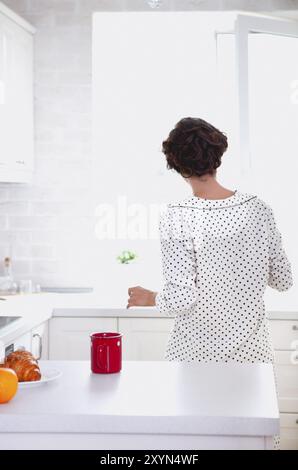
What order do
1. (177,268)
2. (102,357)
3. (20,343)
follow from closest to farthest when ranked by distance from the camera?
(102,357)
(177,268)
(20,343)

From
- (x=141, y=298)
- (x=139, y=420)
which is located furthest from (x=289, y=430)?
(x=139, y=420)

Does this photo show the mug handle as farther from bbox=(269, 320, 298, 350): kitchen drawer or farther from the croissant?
bbox=(269, 320, 298, 350): kitchen drawer

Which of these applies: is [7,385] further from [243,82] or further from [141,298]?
[243,82]

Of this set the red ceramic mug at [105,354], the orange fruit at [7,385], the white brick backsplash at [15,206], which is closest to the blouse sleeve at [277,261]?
the red ceramic mug at [105,354]

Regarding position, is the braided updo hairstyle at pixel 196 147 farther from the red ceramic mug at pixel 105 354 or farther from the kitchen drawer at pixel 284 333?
the kitchen drawer at pixel 284 333

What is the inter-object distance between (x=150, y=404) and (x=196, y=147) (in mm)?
934

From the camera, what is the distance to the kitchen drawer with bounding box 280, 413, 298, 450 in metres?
3.12

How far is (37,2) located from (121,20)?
482 mm

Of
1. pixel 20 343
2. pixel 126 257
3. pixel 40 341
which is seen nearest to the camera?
pixel 20 343

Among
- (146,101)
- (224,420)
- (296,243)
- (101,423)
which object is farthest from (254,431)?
(146,101)

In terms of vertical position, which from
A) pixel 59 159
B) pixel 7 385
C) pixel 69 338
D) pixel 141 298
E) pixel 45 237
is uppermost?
pixel 59 159

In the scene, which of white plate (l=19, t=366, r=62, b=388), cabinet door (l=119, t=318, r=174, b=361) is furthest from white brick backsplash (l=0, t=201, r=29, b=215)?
white plate (l=19, t=366, r=62, b=388)

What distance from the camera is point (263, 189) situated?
399 cm

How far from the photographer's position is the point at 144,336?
316cm
